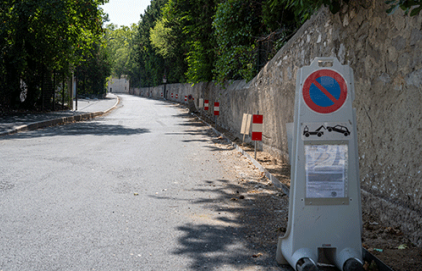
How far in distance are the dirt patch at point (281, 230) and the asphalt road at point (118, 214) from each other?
228mm

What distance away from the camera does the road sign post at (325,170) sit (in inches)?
136

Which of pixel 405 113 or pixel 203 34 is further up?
pixel 203 34

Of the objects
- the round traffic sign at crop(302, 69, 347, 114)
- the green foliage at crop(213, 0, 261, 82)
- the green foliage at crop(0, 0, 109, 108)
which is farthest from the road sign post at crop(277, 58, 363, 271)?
the green foliage at crop(0, 0, 109, 108)

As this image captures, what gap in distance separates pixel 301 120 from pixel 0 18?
21.3 m

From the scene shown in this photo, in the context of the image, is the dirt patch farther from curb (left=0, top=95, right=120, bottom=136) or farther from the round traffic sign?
curb (left=0, top=95, right=120, bottom=136)

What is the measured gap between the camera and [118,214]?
5.07 meters

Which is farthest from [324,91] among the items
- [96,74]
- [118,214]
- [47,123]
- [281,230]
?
[96,74]

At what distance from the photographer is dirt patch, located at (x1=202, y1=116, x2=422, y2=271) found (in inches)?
147

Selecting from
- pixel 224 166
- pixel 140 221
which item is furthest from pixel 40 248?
pixel 224 166

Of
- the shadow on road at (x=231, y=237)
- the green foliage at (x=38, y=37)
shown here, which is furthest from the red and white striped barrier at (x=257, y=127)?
the green foliage at (x=38, y=37)

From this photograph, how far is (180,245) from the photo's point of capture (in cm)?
408

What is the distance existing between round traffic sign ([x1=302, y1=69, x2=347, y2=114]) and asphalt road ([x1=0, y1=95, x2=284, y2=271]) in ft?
4.87

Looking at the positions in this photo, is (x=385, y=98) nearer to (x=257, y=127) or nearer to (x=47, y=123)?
(x=257, y=127)

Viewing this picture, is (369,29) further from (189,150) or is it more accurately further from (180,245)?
(189,150)
